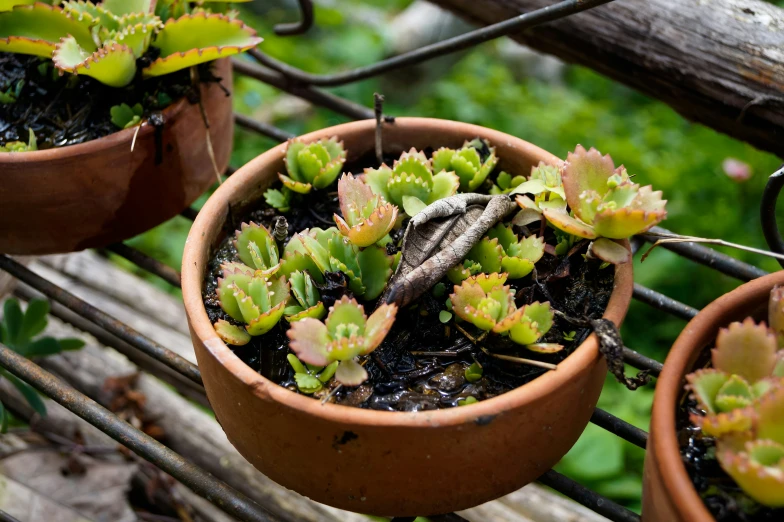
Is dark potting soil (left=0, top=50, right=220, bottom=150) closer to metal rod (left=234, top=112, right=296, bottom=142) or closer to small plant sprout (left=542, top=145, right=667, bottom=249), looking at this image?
metal rod (left=234, top=112, right=296, bottom=142)

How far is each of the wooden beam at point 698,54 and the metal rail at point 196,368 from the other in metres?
0.25

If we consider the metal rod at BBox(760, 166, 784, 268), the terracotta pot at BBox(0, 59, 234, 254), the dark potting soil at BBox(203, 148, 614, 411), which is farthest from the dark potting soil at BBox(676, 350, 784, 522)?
the terracotta pot at BBox(0, 59, 234, 254)

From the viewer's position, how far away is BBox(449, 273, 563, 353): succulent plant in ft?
2.43

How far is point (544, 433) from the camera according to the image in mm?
746

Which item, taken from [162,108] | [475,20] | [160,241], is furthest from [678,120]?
[162,108]

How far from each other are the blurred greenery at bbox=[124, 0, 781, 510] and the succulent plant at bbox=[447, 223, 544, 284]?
3.05ft

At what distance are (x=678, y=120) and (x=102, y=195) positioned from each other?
7.18 feet

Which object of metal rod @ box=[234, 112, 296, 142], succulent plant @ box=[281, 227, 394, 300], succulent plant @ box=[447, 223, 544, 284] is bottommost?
metal rod @ box=[234, 112, 296, 142]

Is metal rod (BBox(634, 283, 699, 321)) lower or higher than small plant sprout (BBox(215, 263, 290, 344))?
lower

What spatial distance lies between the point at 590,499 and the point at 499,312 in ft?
0.97

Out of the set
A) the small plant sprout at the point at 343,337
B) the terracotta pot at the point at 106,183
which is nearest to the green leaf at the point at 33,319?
the terracotta pot at the point at 106,183

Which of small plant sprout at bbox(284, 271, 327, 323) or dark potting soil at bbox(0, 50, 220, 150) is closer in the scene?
small plant sprout at bbox(284, 271, 327, 323)

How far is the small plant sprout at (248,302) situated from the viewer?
2.50ft

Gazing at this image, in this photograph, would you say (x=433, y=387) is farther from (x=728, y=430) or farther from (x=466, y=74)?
(x=466, y=74)
